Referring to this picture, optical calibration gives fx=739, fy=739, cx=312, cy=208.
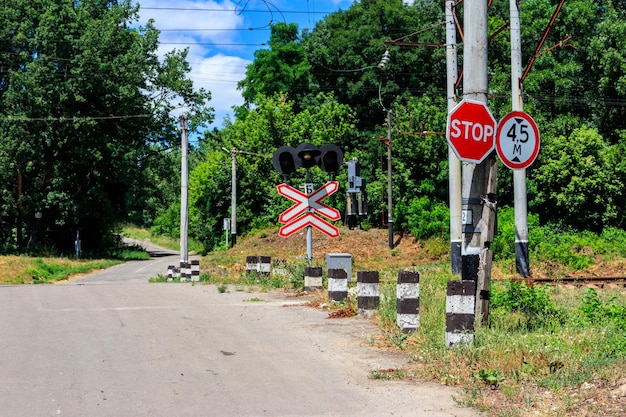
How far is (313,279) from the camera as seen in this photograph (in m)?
14.5

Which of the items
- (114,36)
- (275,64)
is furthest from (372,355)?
(275,64)

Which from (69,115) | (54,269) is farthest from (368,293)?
(69,115)

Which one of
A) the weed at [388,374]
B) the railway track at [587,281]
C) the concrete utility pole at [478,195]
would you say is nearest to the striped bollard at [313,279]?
the concrete utility pole at [478,195]

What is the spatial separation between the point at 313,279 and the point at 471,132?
6.79 m

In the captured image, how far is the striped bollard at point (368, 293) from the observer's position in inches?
430

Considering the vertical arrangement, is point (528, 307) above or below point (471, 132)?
below

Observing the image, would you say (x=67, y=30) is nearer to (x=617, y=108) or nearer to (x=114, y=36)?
(x=114, y=36)

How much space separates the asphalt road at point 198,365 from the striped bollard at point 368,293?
555 millimetres

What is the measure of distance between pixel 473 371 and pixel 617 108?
144ft

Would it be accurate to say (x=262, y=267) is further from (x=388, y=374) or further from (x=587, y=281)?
(x=388, y=374)

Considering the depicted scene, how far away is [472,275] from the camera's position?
869 cm

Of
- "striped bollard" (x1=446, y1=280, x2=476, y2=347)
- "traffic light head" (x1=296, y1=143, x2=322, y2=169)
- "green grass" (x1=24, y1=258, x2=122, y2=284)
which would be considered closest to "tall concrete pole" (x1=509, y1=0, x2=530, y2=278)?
"traffic light head" (x1=296, y1=143, x2=322, y2=169)

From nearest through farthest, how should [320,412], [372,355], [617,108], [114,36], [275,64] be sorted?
1. [320,412]
2. [372,355]
3. [617,108]
4. [114,36]
5. [275,64]

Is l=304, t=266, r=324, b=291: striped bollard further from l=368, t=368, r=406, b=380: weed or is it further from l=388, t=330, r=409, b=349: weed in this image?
l=368, t=368, r=406, b=380: weed
